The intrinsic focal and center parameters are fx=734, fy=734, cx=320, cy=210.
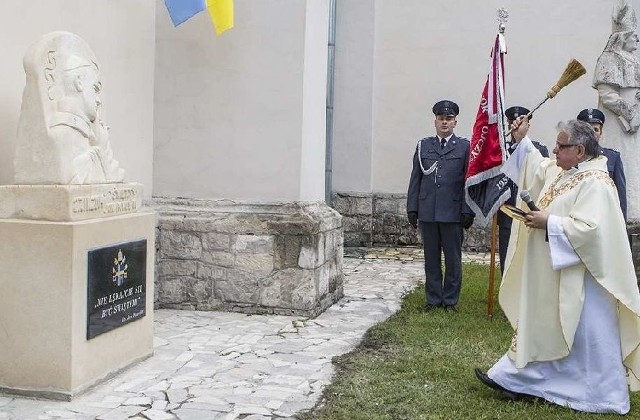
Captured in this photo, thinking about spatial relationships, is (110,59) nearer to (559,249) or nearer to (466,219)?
(466,219)

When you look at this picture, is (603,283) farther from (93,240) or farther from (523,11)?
(523,11)

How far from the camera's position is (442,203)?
6438 millimetres

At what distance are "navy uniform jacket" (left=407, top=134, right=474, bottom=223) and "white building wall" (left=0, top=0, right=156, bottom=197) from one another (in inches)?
95.5

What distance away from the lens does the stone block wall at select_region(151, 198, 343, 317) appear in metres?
6.16

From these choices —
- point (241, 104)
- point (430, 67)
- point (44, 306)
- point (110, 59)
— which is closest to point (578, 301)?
point (44, 306)

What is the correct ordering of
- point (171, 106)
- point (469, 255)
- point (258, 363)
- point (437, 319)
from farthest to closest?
point (469, 255)
point (171, 106)
point (437, 319)
point (258, 363)

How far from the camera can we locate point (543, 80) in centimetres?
1090

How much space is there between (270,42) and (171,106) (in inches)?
41.5

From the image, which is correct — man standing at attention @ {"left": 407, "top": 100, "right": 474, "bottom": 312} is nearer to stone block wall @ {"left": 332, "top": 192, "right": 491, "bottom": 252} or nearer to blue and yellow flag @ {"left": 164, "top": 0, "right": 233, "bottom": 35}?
blue and yellow flag @ {"left": 164, "top": 0, "right": 233, "bottom": 35}

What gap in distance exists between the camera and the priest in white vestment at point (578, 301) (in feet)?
12.7

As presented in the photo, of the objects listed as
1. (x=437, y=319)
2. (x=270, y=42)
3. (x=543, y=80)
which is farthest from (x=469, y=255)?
(x=270, y=42)

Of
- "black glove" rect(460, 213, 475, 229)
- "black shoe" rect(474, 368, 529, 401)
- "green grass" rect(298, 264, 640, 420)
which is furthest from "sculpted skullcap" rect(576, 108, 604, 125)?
"black shoe" rect(474, 368, 529, 401)

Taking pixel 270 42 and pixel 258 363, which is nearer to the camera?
pixel 258 363

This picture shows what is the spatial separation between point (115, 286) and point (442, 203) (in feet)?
10.4
